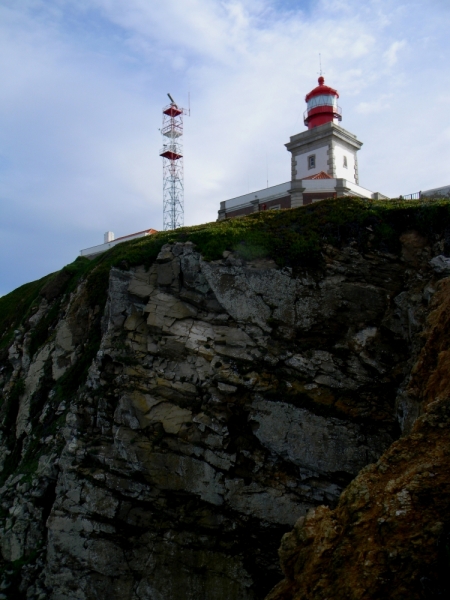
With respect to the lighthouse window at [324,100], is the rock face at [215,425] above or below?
below

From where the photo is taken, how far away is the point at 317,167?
28.9 meters

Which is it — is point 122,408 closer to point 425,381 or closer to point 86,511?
point 86,511

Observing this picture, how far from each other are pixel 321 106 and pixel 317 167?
5831mm

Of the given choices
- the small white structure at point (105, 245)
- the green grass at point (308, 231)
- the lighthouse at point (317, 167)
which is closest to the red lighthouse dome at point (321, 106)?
the lighthouse at point (317, 167)

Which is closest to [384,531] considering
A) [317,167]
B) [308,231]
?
[308,231]

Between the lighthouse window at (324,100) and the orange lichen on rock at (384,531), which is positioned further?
the lighthouse window at (324,100)

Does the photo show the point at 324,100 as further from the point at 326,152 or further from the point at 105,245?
the point at 105,245

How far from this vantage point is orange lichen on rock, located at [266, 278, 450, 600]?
5965 mm

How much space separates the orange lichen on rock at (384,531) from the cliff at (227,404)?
3859 mm

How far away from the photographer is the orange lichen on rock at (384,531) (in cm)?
596

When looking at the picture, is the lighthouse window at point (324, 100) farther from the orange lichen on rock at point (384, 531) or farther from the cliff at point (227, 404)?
the orange lichen on rock at point (384, 531)

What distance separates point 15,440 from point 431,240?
49.1 feet

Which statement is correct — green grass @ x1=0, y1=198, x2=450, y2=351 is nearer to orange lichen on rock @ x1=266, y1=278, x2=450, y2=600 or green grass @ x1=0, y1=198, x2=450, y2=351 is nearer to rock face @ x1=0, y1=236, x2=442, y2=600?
rock face @ x1=0, y1=236, x2=442, y2=600

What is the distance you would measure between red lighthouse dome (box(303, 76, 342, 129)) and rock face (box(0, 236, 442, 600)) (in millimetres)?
20275
